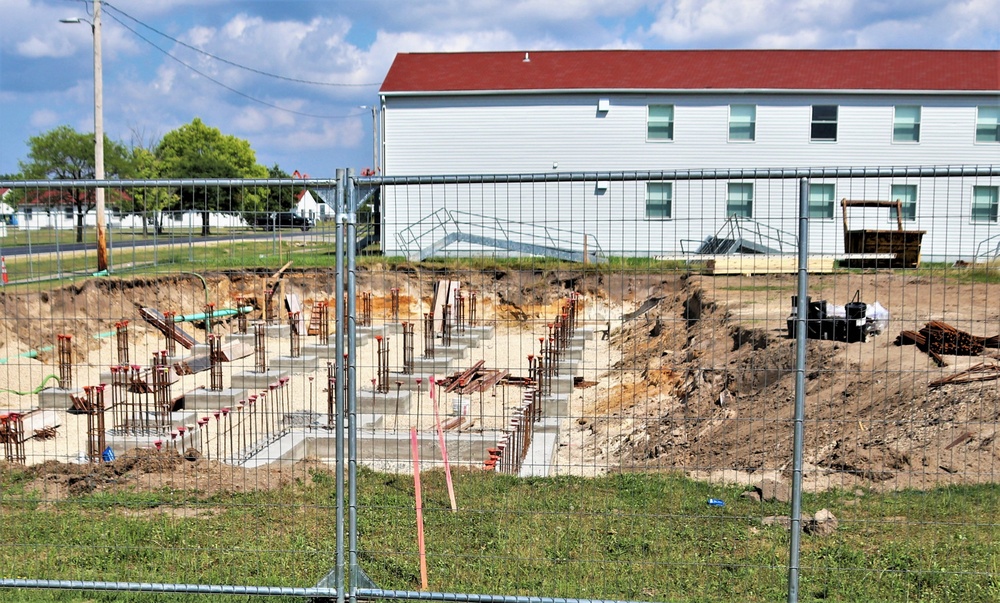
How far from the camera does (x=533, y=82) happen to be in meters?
31.3

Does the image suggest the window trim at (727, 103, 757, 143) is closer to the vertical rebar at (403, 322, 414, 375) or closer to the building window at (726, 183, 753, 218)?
the building window at (726, 183, 753, 218)

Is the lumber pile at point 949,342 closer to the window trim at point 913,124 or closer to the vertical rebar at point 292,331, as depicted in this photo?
the vertical rebar at point 292,331

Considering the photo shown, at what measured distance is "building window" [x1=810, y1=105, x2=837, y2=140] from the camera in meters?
30.4

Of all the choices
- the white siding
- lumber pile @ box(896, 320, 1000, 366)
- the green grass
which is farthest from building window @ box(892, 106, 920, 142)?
the green grass

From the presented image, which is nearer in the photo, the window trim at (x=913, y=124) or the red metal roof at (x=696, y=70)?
the window trim at (x=913, y=124)

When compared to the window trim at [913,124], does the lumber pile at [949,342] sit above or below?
below

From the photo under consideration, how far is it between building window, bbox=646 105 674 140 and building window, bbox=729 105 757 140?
2.06 metres

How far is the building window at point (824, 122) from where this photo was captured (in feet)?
→ 99.9

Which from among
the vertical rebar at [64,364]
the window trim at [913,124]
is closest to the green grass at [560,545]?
the vertical rebar at [64,364]

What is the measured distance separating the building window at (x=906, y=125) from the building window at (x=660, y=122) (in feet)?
25.0

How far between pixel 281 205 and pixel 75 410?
11474mm

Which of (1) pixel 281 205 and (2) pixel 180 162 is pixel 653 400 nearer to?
(1) pixel 281 205

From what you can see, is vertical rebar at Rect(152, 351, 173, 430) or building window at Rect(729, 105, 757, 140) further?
building window at Rect(729, 105, 757, 140)

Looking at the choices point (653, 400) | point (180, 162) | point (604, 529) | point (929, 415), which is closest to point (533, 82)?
point (653, 400)
